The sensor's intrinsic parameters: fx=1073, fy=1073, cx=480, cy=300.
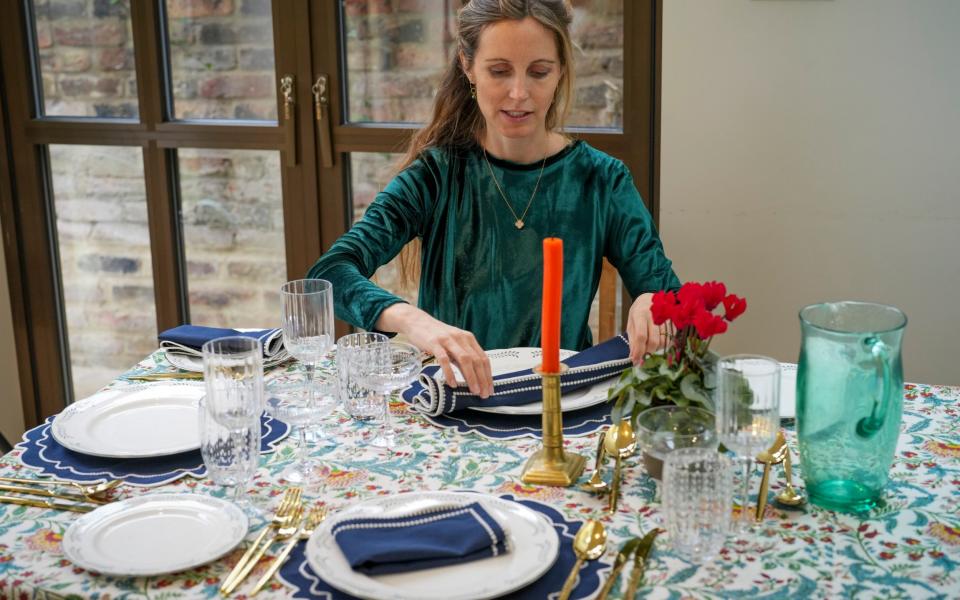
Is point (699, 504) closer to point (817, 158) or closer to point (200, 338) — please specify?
point (200, 338)

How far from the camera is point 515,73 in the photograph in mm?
2033

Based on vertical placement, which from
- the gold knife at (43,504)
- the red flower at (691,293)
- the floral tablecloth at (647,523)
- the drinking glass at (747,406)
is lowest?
the floral tablecloth at (647,523)

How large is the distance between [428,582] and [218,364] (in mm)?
392

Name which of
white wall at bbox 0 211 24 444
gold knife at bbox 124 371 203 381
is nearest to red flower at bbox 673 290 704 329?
gold knife at bbox 124 371 203 381

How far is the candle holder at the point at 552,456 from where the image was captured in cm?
134

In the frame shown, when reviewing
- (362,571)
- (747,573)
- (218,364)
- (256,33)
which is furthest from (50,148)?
(747,573)

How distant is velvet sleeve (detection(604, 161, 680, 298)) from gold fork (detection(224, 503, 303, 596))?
1.06 meters

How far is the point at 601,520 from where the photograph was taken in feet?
4.10

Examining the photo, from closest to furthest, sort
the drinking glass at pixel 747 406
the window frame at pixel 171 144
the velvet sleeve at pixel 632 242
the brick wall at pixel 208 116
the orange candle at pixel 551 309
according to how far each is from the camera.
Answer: the drinking glass at pixel 747 406, the orange candle at pixel 551 309, the velvet sleeve at pixel 632 242, the window frame at pixel 171 144, the brick wall at pixel 208 116

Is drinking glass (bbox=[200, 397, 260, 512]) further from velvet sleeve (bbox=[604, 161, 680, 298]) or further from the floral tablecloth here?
velvet sleeve (bbox=[604, 161, 680, 298])

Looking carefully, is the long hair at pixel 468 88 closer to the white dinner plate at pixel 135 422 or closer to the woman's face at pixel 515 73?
the woman's face at pixel 515 73

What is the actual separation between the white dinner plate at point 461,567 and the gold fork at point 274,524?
6 cm

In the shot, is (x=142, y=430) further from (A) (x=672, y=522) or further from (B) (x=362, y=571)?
(A) (x=672, y=522)

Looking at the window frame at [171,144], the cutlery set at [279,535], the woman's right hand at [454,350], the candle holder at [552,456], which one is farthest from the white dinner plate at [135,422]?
the window frame at [171,144]
